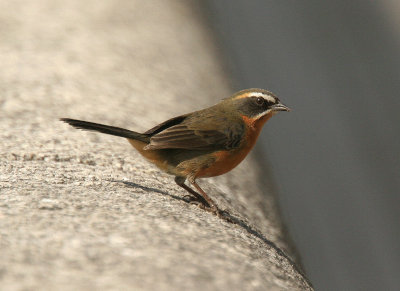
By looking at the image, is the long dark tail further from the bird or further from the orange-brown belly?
the orange-brown belly

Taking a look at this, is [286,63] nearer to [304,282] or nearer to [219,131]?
[219,131]

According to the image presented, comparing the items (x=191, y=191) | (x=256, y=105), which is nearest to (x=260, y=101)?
(x=256, y=105)

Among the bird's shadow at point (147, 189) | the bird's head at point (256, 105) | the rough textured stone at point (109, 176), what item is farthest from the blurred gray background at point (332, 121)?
the bird's shadow at point (147, 189)

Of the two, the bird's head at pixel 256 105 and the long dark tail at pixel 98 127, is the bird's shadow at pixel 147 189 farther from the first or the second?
the bird's head at pixel 256 105

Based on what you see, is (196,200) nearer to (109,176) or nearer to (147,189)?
(147,189)

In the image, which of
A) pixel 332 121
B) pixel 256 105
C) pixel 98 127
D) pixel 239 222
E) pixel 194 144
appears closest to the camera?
pixel 239 222

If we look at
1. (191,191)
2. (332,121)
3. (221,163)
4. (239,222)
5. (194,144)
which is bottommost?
(332,121)
